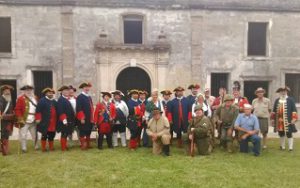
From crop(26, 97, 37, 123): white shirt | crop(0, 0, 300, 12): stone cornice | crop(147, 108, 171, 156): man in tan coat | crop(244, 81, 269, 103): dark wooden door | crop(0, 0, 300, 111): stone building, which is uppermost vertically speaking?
crop(0, 0, 300, 12): stone cornice

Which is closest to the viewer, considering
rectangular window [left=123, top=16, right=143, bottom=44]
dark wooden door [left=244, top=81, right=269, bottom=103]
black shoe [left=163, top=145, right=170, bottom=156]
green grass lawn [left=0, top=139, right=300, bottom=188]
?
green grass lawn [left=0, top=139, right=300, bottom=188]

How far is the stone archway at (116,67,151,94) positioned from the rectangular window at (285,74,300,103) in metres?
6.64

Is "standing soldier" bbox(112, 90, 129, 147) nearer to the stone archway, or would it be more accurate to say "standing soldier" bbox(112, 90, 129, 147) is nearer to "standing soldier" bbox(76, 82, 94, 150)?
"standing soldier" bbox(76, 82, 94, 150)

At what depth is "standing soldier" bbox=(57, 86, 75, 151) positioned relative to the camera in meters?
9.43

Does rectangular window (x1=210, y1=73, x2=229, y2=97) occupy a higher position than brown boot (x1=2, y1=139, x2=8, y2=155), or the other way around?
rectangular window (x1=210, y1=73, x2=229, y2=97)

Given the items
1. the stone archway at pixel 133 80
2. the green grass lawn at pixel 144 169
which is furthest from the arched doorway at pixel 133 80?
the green grass lawn at pixel 144 169

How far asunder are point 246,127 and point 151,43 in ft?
25.6

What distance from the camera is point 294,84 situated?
1711cm

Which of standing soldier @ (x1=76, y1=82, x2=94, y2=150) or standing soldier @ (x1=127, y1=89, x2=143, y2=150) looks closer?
standing soldier @ (x1=76, y1=82, x2=94, y2=150)

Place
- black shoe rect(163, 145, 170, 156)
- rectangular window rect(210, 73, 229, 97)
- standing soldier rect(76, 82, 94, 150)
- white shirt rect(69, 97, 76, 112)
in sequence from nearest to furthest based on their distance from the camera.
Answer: black shoe rect(163, 145, 170, 156) → standing soldier rect(76, 82, 94, 150) → white shirt rect(69, 97, 76, 112) → rectangular window rect(210, 73, 229, 97)

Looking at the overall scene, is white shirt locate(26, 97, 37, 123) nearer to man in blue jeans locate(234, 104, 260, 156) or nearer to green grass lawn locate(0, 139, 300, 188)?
green grass lawn locate(0, 139, 300, 188)

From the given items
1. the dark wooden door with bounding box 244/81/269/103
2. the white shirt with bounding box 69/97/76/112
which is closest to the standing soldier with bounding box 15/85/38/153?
the white shirt with bounding box 69/97/76/112

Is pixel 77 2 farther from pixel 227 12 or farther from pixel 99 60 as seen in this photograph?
pixel 227 12

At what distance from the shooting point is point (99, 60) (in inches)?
611
